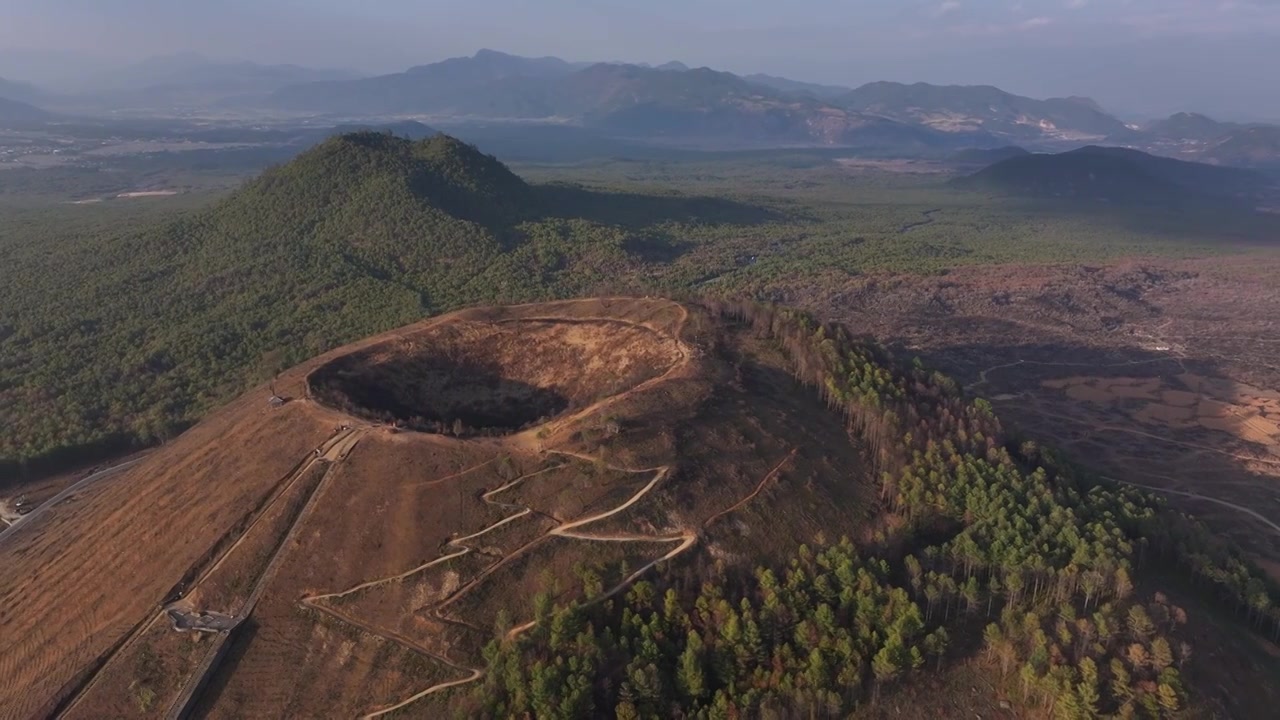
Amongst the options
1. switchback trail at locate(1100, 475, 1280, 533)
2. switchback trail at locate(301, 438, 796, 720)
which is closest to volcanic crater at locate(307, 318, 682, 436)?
switchback trail at locate(301, 438, 796, 720)

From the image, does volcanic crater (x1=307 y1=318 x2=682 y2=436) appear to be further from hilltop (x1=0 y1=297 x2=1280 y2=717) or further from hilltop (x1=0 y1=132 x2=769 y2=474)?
hilltop (x1=0 y1=132 x2=769 y2=474)

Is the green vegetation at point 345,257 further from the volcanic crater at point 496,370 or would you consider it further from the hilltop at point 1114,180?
the hilltop at point 1114,180

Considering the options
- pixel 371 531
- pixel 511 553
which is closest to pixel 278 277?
pixel 371 531

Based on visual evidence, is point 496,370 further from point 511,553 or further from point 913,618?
point 913,618

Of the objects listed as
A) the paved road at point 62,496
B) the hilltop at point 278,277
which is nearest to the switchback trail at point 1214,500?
the hilltop at point 278,277

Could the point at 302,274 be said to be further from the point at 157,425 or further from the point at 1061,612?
the point at 1061,612

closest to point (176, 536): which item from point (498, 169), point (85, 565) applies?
point (85, 565)
